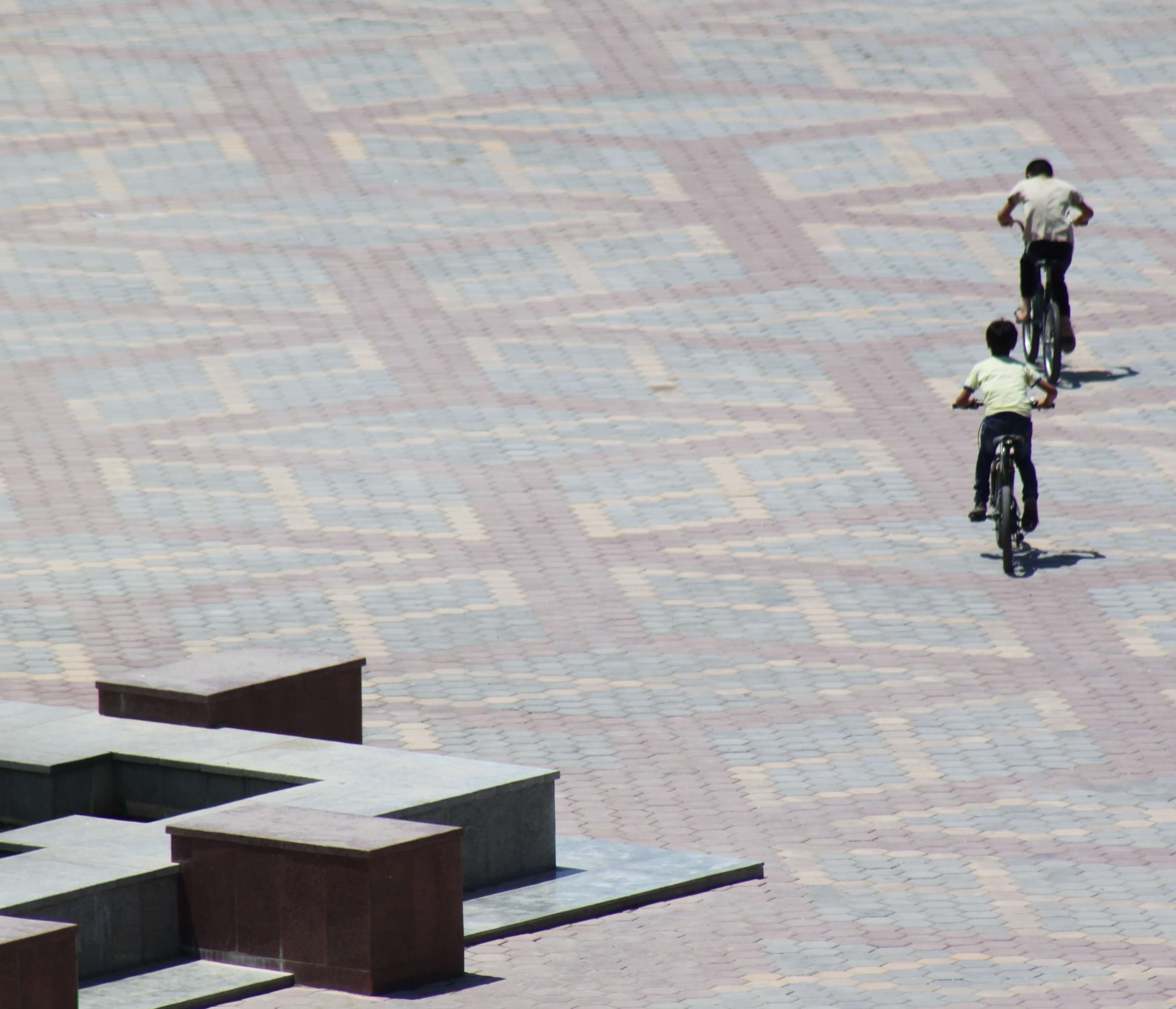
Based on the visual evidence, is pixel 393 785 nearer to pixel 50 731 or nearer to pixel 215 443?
pixel 50 731

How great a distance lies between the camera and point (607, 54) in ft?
88.4

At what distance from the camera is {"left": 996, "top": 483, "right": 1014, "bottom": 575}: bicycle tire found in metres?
14.3

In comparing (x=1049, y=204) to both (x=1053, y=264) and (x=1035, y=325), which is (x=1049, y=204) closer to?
(x=1053, y=264)

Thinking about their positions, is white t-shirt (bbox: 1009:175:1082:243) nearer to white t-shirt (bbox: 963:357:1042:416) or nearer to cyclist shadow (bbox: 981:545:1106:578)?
white t-shirt (bbox: 963:357:1042:416)

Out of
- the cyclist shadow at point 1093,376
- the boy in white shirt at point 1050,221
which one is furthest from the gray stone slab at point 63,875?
the cyclist shadow at point 1093,376

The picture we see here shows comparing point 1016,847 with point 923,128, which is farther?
point 923,128

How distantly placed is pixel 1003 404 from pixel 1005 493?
0.54 metres

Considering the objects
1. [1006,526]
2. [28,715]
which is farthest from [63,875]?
[1006,526]

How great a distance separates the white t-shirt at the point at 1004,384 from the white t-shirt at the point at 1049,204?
3938 millimetres

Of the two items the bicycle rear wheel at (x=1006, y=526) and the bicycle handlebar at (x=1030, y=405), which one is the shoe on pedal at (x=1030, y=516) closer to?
the bicycle rear wheel at (x=1006, y=526)

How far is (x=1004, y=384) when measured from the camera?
1446 cm

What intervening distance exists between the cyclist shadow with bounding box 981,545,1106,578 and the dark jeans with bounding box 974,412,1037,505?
0.38 meters

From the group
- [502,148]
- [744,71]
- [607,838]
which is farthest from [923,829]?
[744,71]

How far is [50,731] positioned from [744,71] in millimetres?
17616
